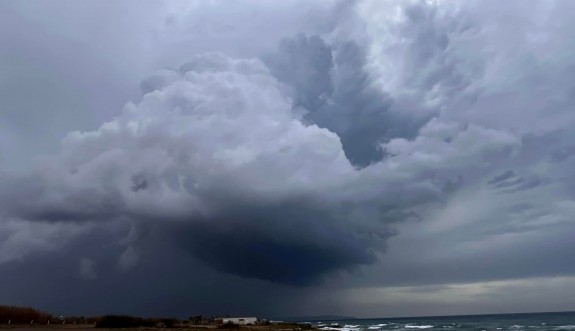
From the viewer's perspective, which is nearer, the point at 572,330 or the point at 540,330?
the point at 572,330

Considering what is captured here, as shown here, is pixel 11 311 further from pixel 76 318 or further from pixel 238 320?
pixel 238 320

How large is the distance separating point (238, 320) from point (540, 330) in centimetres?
7132

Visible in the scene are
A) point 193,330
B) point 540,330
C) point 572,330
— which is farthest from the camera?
point 540,330

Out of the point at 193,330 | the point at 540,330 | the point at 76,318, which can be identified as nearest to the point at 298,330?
the point at 193,330

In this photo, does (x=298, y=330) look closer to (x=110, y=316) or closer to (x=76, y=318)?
(x=110, y=316)

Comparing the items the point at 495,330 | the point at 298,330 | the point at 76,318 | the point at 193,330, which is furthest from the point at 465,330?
the point at 76,318

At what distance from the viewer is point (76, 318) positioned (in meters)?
138

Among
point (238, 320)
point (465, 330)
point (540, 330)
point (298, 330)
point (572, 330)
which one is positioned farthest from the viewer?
point (238, 320)

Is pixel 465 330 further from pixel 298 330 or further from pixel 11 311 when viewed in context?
pixel 11 311

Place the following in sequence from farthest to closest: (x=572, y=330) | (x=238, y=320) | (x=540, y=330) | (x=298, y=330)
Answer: (x=238, y=320) → (x=540, y=330) → (x=572, y=330) → (x=298, y=330)

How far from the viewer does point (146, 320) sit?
114 meters

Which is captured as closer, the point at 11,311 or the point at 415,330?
the point at 11,311

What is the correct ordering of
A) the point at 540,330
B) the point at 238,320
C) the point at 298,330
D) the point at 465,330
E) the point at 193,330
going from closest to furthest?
the point at 193,330 → the point at 298,330 → the point at 540,330 → the point at 465,330 → the point at 238,320

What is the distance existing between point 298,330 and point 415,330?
43.1 meters
